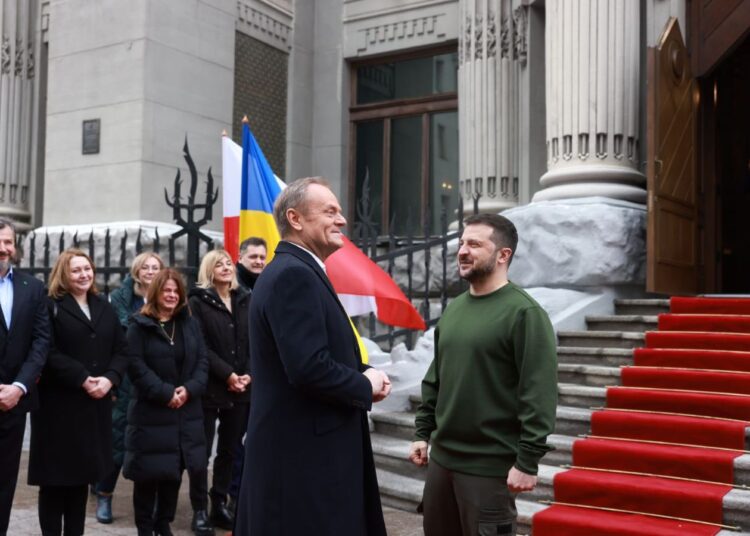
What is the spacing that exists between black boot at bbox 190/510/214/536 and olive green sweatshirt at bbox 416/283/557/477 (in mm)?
2600

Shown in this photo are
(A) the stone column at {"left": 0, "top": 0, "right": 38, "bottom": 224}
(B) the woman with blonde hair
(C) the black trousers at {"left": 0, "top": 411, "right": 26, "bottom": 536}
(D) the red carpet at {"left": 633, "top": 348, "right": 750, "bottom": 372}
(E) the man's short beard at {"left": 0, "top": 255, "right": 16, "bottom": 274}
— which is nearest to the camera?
(C) the black trousers at {"left": 0, "top": 411, "right": 26, "bottom": 536}

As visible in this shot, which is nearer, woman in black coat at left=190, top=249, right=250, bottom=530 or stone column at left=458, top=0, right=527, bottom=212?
woman in black coat at left=190, top=249, right=250, bottom=530

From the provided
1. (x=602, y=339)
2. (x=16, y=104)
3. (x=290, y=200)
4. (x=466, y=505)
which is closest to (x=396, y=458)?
(x=602, y=339)

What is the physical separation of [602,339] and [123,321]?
413 cm

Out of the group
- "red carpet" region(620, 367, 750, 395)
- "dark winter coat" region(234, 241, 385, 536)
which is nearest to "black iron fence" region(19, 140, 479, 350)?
"red carpet" region(620, 367, 750, 395)

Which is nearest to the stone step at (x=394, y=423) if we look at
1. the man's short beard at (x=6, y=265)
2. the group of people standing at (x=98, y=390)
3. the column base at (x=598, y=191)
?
the group of people standing at (x=98, y=390)

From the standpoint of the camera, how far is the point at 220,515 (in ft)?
19.9

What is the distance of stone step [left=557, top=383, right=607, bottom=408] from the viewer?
672 centimetres

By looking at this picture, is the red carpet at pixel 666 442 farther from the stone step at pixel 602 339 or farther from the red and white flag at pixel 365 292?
the red and white flag at pixel 365 292

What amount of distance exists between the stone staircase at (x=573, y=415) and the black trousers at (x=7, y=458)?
2.63 m

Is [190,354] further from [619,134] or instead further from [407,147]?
[407,147]

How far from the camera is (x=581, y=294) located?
334 inches

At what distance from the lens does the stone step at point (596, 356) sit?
7289 millimetres

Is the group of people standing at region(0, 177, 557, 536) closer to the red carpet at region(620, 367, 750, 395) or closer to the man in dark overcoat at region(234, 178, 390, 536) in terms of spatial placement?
the man in dark overcoat at region(234, 178, 390, 536)
